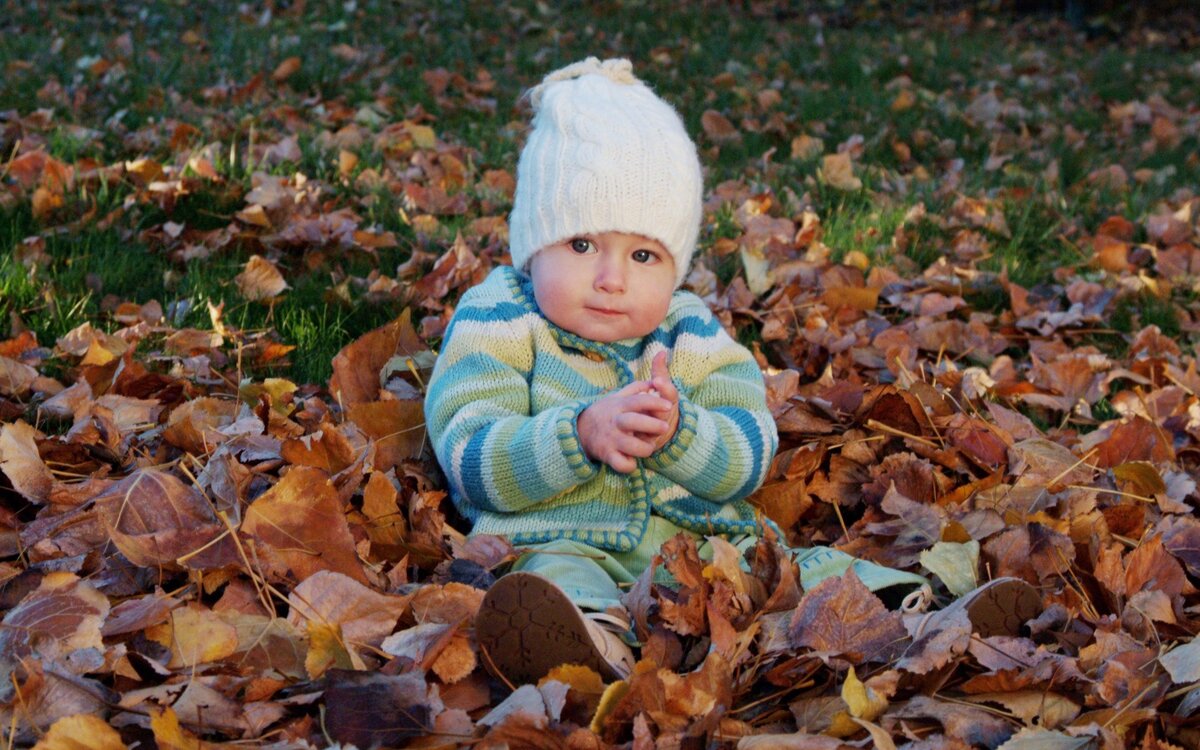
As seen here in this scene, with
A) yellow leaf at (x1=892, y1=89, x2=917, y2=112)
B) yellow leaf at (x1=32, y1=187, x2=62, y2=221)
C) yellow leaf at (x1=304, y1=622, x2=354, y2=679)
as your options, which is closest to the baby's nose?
yellow leaf at (x1=304, y1=622, x2=354, y2=679)

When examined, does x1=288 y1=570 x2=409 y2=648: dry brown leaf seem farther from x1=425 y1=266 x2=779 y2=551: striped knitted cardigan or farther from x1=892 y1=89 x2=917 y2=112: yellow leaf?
x1=892 y1=89 x2=917 y2=112: yellow leaf

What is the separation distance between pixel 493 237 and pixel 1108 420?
71.8 inches

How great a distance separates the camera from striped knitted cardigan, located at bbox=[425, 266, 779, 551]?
2105 millimetres

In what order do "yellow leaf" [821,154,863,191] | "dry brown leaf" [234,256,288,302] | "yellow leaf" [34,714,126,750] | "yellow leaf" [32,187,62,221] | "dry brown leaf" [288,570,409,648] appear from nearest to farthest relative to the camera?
"yellow leaf" [34,714,126,750] < "dry brown leaf" [288,570,409,648] < "dry brown leaf" [234,256,288,302] < "yellow leaf" [32,187,62,221] < "yellow leaf" [821,154,863,191]

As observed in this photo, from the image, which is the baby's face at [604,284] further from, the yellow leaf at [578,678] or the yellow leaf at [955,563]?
the yellow leaf at [578,678]

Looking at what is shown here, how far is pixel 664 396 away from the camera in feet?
6.65

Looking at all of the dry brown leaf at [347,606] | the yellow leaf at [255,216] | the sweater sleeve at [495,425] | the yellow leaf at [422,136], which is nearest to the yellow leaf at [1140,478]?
the sweater sleeve at [495,425]

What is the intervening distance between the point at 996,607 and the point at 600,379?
840mm

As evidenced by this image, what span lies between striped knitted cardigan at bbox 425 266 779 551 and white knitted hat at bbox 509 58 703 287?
15cm

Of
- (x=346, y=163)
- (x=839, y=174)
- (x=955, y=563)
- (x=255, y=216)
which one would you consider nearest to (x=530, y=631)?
(x=955, y=563)

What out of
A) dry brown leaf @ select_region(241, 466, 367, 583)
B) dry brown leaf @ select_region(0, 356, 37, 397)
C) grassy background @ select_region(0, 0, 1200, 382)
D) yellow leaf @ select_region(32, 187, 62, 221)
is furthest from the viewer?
yellow leaf @ select_region(32, 187, 62, 221)

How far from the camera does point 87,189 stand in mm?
3785

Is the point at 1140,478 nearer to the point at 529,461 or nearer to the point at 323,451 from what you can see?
the point at 529,461

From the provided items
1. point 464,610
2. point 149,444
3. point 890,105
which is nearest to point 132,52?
point 890,105
